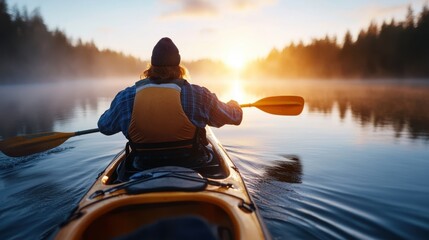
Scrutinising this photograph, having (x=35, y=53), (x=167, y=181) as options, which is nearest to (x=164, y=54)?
(x=167, y=181)

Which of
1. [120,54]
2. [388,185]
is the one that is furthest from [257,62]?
[388,185]

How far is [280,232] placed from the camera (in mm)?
3314

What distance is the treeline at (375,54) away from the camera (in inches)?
1941

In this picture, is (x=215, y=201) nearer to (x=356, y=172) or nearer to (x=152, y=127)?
(x=152, y=127)

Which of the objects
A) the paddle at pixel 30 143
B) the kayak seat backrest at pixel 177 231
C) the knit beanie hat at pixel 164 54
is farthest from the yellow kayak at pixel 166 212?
the paddle at pixel 30 143

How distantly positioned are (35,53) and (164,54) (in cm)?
6953

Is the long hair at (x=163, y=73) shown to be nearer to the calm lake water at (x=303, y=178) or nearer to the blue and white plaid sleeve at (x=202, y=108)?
the blue and white plaid sleeve at (x=202, y=108)

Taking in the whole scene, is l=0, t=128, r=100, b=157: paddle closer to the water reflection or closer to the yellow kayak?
the yellow kayak

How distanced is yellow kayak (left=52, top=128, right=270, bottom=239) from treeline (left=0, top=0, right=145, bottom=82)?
2204 inches

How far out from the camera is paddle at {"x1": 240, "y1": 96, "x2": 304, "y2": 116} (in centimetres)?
537

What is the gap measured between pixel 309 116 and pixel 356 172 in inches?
291

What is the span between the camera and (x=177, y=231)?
168cm

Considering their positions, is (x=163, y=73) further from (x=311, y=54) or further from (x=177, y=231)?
(x=311, y=54)

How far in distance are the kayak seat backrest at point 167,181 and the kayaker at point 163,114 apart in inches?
20.2
